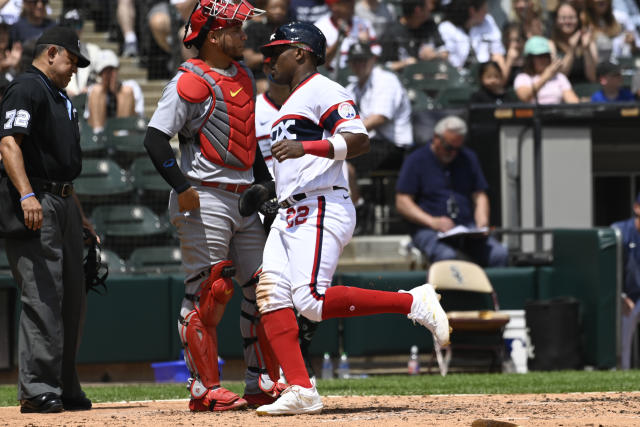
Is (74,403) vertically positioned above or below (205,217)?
below

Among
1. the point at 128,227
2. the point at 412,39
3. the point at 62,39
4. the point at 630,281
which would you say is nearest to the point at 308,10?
the point at 412,39

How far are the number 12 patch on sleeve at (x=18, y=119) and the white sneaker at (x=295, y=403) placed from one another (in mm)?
1883

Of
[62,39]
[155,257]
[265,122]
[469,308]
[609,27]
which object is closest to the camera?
[62,39]

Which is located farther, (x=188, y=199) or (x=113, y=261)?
(x=113, y=261)

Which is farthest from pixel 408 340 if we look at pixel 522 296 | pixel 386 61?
pixel 386 61

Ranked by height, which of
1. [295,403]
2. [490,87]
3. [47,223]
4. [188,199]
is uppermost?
[490,87]

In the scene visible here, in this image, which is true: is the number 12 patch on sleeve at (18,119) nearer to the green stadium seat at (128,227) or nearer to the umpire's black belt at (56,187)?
the umpire's black belt at (56,187)

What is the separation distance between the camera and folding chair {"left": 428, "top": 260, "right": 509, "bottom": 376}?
371 inches

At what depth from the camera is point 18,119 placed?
18.2 feet

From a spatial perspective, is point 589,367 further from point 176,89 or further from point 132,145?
point 176,89

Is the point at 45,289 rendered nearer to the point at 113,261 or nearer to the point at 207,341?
the point at 207,341

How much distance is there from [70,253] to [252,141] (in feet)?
3.67

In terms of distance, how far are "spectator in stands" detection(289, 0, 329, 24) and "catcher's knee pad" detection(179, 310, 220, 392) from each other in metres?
7.43

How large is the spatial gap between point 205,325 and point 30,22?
7.39 metres
